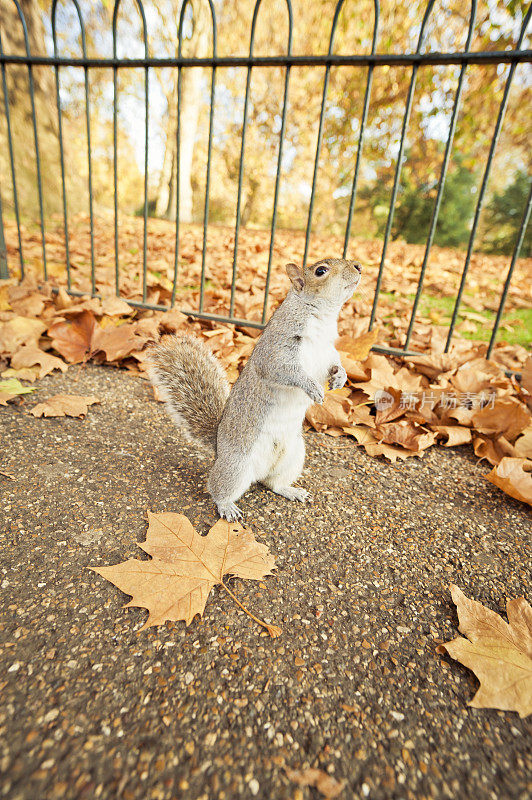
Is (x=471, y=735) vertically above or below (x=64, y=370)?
below

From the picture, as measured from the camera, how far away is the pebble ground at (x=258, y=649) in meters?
0.92

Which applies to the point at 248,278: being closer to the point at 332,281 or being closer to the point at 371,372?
the point at 371,372

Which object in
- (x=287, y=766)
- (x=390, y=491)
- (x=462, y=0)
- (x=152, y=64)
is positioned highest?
(x=462, y=0)

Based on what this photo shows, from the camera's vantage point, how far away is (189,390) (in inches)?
76.6

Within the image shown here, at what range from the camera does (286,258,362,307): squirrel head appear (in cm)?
170

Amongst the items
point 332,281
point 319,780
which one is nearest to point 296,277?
point 332,281

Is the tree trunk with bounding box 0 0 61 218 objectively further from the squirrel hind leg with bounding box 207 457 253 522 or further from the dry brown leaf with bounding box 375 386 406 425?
the squirrel hind leg with bounding box 207 457 253 522

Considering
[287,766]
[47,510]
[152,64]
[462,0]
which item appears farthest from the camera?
[462,0]

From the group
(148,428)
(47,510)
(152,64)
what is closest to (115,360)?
(148,428)

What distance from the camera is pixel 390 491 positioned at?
1.97 metres

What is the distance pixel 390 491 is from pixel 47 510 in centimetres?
137

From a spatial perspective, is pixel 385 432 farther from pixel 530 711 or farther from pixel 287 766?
pixel 287 766

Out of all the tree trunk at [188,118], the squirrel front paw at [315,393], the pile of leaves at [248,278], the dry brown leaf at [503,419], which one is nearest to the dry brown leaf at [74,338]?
the pile of leaves at [248,278]

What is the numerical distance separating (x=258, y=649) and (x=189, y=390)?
107 centimetres
